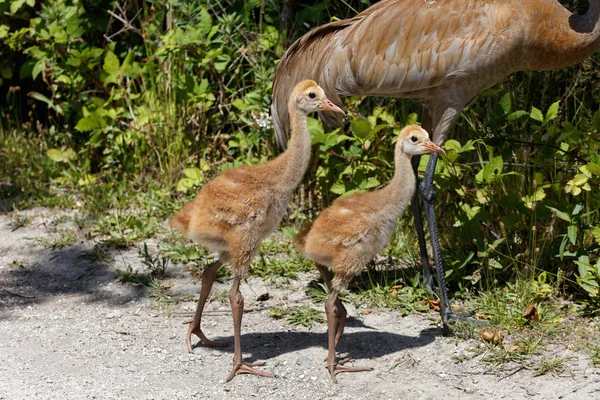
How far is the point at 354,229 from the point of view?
16.1 ft

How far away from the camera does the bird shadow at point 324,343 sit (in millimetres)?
5211

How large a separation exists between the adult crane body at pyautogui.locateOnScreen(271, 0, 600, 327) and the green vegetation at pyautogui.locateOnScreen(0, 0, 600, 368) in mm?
335

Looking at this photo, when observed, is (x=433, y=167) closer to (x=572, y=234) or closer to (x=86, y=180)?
(x=572, y=234)

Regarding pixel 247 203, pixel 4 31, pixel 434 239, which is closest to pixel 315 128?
pixel 434 239

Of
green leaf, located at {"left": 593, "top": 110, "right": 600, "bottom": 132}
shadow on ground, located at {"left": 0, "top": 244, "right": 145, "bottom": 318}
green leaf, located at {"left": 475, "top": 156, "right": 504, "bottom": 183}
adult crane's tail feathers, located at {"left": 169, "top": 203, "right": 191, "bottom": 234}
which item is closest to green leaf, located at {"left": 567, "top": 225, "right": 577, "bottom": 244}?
green leaf, located at {"left": 475, "top": 156, "right": 504, "bottom": 183}

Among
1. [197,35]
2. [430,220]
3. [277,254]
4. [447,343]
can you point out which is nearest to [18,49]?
[197,35]

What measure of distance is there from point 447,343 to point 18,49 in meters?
5.24

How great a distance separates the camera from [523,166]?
6348mm

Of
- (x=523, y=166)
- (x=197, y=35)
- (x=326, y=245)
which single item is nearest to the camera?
(x=326, y=245)

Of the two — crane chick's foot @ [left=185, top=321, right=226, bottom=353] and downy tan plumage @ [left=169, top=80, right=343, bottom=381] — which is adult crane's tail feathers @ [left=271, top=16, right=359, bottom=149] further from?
crane chick's foot @ [left=185, top=321, right=226, bottom=353]

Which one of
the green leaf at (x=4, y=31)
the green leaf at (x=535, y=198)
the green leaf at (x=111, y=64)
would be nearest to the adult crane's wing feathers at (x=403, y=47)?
the green leaf at (x=535, y=198)

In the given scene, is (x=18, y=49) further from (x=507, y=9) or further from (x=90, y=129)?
(x=507, y=9)

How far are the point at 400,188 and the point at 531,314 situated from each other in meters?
1.20

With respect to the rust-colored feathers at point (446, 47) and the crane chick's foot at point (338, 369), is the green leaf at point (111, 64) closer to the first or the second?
the rust-colored feathers at point (446, 47)
